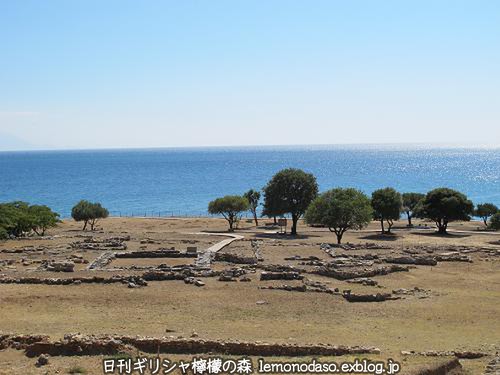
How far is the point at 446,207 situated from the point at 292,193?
1806 centimetres

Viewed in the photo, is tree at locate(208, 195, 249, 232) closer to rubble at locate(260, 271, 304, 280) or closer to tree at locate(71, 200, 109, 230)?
tree at locate(71, 200, 109, 230)

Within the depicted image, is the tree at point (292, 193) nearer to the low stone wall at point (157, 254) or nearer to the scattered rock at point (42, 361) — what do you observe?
the low stone wall at point (157, 254)

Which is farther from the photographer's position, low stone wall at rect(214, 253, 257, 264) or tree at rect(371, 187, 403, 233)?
→ tree at rect(371, 187, 403, 233)

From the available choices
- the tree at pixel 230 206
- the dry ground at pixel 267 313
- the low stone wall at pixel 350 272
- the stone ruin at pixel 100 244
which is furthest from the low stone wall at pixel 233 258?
the tree at pixel 230 206

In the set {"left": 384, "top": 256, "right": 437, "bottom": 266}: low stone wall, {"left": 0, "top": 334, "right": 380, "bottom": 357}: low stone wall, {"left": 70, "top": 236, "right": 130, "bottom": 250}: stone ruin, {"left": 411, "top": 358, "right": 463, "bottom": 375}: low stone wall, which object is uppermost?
{"left": 411, "top": 358, "right": 463, "bottom": 375}: low stone wall

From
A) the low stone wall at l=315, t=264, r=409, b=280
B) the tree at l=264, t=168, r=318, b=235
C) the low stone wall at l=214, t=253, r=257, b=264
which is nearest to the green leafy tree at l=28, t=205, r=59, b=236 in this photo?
the tree at l=264, t=168, r=318, b=235

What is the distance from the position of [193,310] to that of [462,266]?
22.4 meters

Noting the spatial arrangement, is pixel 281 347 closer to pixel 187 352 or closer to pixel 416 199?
pixel 187 352

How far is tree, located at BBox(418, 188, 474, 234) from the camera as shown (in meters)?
64.6

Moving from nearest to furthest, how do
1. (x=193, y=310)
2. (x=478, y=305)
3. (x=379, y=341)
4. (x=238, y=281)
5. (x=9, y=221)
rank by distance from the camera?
(x=379, y=341)
(x=193, y=310)
(x=478, y=305)
(x=238, y=281)
(x=9, y=221)

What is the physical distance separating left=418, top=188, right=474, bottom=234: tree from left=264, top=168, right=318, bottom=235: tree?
45.6 feet

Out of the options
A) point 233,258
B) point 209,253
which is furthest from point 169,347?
point 209,253

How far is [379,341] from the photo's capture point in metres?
20.8

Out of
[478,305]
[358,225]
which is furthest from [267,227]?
[478,305]
